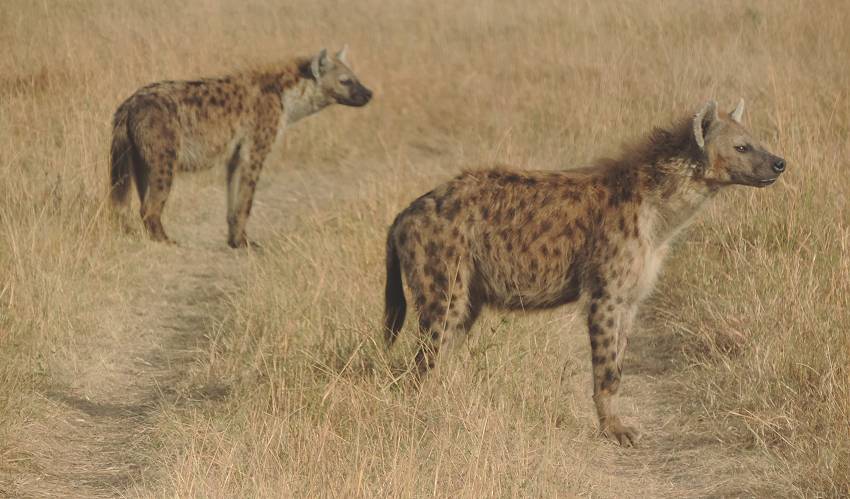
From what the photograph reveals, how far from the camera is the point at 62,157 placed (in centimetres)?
746

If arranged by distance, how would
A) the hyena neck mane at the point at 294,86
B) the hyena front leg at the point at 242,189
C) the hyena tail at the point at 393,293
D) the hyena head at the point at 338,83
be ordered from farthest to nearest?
the hyena head at the point at 338,83
the hyena neck mane at the point at 294,86
the hyena front leg at the point at 242,189
the hyena tail at the point at 393,293

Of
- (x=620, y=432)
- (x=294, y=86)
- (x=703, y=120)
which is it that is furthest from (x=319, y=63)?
(x=620, y=432)

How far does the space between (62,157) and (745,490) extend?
4.65m

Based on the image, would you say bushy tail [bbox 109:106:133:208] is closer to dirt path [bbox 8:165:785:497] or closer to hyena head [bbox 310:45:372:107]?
dirt path [bbox 8:165:785:497]

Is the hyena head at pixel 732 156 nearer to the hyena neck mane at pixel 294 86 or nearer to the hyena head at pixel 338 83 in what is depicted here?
the hyena neck mane at pixel 294 86

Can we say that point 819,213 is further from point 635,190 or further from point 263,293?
point 263,293

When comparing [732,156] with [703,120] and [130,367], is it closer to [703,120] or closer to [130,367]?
[703,120]

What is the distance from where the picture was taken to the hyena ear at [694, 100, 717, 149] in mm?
4777

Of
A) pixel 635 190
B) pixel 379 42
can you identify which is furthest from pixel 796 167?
pixel 379 42

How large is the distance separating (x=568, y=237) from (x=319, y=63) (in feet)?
13.3

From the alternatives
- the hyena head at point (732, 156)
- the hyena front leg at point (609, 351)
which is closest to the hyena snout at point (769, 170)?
the hyena head at point (732, 156)

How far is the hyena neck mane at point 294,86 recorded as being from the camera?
321 inches

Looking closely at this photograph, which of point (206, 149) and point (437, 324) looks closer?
point (437, 324)

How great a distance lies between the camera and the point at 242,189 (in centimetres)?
792
